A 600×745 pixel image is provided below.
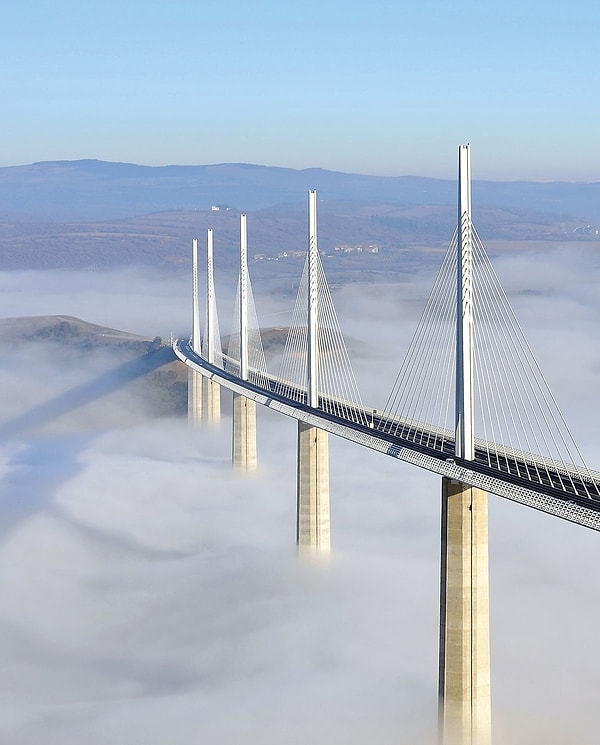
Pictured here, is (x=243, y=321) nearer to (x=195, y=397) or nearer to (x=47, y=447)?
(x=195, y=397)

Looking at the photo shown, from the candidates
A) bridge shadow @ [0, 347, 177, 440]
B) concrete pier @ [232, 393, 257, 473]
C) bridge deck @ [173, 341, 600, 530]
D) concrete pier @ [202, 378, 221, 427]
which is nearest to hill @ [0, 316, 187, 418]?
bridge shadow @ [0, 347, 177, 440]

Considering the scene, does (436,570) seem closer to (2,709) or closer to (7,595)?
(7,595)

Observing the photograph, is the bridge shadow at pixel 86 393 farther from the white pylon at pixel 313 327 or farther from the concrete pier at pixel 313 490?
the white pylon at pixel 313 327

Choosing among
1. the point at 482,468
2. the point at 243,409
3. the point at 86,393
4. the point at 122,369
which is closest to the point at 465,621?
the point at 482,468

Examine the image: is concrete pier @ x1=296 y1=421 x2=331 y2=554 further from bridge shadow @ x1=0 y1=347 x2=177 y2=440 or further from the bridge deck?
bridge shadow @ x1=0 y1=347 x2=177 y2=440

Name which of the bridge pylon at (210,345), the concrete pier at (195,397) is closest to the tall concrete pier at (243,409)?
the bridge pylon at (210,345)
